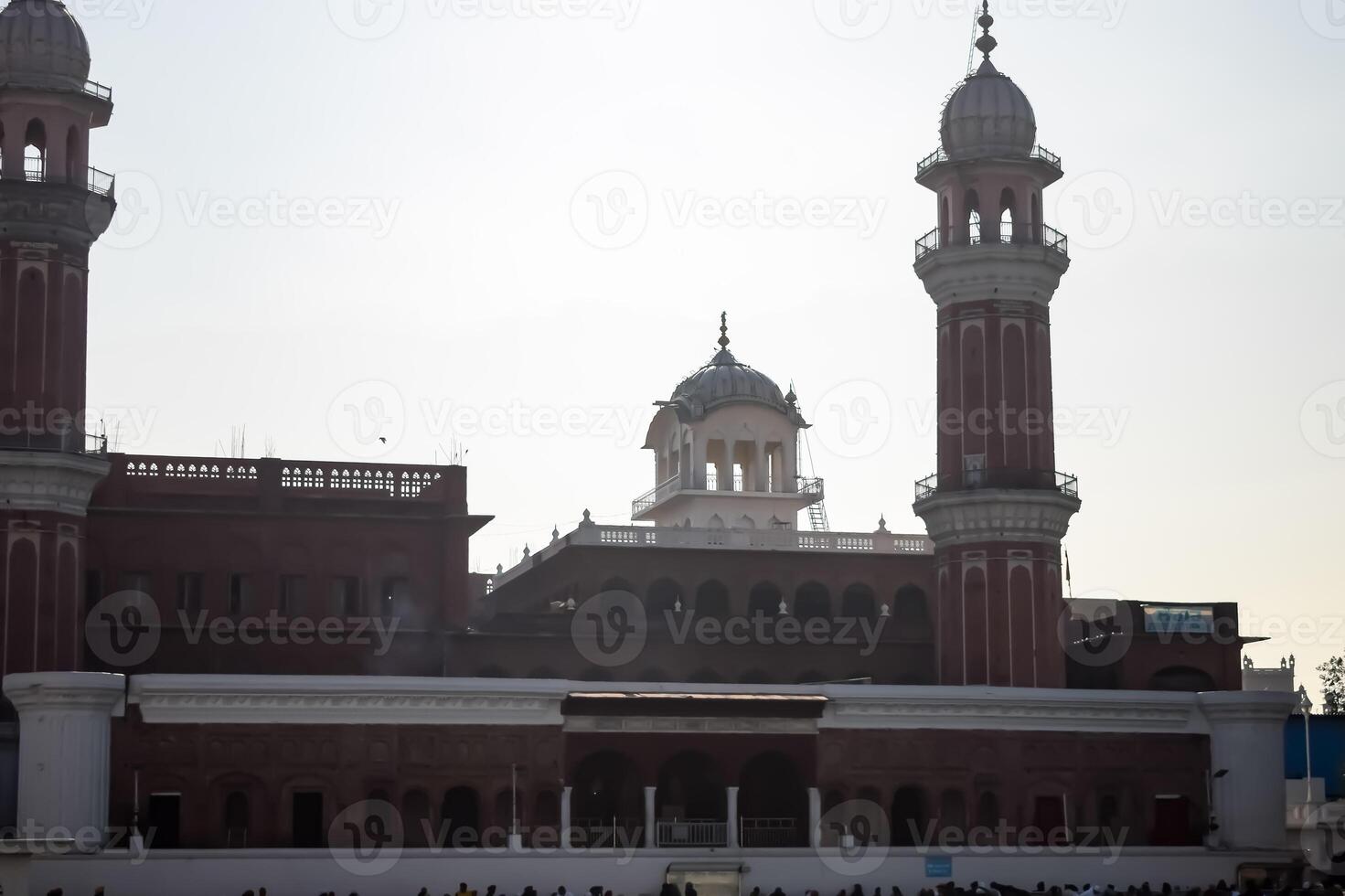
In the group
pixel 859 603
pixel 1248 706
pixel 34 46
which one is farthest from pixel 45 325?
pixel 1248 706

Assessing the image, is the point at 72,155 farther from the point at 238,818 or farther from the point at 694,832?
the point at 694,832

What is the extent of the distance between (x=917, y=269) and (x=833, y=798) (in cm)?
1693

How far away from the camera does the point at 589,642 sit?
6462 cm

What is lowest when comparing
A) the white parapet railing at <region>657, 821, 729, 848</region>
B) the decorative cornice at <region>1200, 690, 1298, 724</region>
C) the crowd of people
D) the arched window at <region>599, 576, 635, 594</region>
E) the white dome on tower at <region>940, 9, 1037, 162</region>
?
the crowd of people

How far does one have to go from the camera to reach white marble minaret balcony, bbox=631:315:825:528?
74938 mm

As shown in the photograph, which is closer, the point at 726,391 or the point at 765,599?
the point at 765,599

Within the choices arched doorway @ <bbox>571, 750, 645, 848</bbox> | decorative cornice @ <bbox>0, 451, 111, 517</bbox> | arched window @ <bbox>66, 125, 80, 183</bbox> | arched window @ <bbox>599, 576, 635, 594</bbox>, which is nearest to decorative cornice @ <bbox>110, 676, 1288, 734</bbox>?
arched doorway @ <bbox>571, 750, 645, 848</bbox>

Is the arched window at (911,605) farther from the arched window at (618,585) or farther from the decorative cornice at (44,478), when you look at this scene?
the decorative cornice at (44,478)

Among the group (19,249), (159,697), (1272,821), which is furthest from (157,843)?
(1272,821)

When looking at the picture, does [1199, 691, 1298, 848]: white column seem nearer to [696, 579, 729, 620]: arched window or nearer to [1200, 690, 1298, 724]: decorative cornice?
[1200, 690, 1298, 724]: decorative cornice

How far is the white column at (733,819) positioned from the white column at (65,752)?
1567 cm

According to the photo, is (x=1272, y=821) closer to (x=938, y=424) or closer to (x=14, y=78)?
(x=938, y=424)

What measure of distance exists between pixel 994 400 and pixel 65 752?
28279 millimetres

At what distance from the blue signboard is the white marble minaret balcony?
20.0 m
